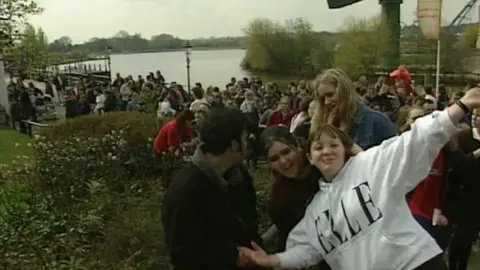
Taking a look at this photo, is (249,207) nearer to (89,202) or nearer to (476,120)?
(476,120)

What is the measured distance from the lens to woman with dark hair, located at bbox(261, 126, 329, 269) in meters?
3.12

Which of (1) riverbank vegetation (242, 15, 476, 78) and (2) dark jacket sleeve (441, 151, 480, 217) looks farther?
(1) riverbank vegetation (242, 15, 476, 78)

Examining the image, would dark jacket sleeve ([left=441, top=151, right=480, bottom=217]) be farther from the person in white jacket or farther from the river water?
the river water

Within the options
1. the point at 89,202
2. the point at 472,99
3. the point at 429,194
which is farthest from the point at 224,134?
the point at 89,202

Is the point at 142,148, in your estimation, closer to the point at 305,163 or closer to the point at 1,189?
the point at 1,189

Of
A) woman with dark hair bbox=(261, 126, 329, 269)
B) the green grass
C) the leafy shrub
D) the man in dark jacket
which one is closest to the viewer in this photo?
the man in dark jacket

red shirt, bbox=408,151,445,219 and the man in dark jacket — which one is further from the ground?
the man in dark jacket

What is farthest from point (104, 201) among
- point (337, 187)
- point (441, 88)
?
point (441, 88)

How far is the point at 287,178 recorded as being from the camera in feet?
10.5

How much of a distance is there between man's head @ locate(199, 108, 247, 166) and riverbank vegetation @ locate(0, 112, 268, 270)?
2.23 m

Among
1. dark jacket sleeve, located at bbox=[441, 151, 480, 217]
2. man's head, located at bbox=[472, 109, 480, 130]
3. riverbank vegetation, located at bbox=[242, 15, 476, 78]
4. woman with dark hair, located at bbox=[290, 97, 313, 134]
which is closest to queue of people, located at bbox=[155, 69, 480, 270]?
man's head, located at bbox=[472, 109, 480, 130]

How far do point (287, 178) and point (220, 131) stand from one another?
0.67 metres

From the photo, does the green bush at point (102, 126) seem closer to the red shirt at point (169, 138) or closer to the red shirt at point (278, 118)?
the red shirt at point (169, 138)

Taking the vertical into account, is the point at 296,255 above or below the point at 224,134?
below
